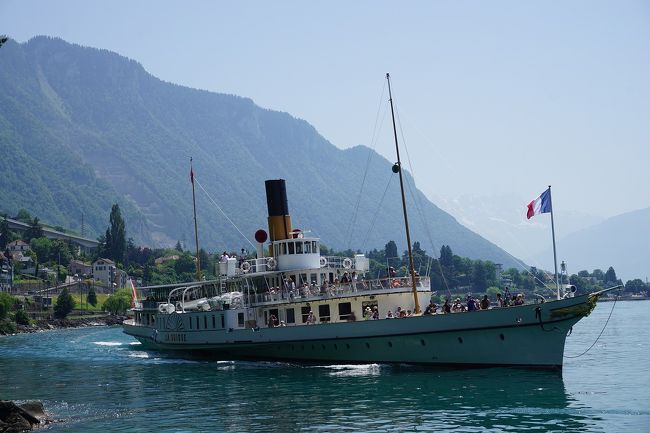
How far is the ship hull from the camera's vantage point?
39469mm

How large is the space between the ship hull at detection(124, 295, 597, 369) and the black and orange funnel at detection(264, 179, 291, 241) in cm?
723

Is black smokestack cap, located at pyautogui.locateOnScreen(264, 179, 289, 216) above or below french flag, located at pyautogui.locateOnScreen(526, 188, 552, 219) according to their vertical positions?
above

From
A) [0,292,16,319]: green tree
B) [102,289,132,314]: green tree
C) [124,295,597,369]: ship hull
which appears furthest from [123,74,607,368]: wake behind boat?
[102,289,132,314]: green tree

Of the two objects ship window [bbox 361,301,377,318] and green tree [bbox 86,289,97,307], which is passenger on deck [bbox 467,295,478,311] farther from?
green tree [bbox 86,289,97,307]

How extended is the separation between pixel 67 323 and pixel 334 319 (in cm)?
9675

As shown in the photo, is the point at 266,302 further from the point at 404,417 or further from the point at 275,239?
the point at 404,417

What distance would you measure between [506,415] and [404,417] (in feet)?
11.9

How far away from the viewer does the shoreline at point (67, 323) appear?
12362 centimetres

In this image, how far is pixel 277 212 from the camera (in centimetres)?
5500

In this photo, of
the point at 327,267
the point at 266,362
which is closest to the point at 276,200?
the point at 327,267

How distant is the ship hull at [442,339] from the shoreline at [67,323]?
2912 inches

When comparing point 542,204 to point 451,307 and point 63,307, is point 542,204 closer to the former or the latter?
point 451,307

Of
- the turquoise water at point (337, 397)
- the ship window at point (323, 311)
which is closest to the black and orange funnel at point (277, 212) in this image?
the ship window at point (323, 311)

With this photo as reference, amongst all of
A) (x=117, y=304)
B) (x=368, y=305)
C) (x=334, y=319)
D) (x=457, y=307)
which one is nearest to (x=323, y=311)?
(x=334, y=319)
